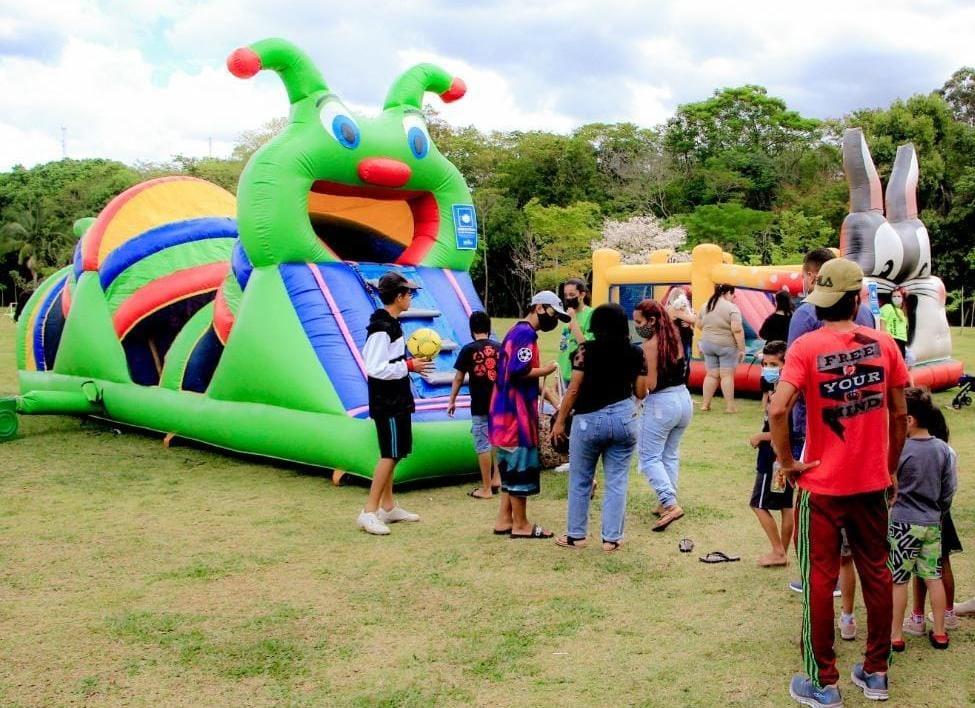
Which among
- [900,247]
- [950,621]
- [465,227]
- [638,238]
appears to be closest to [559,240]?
[638,238]

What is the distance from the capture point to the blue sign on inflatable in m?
7.89

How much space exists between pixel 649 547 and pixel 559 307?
1.43 m

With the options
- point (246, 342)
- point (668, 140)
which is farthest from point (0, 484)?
point (668, 140)

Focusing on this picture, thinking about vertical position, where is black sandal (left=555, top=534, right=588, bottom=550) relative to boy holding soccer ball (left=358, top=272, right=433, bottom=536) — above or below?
below

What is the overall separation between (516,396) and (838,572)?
2.38 m

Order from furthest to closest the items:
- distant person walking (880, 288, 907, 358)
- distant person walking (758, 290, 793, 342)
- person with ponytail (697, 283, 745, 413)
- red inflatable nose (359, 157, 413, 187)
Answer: person with ponytail (697, 283, 745, 413) → distant person walking (880, 288, 907, 358) → distant person walking (758, 290, 793, 342) → red inflatable nose (359, 157, 413, 187)

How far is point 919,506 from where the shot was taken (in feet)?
11.3

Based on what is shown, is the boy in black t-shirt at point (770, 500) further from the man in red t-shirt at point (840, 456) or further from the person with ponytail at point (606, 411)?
the man in red t-shirt at point (840, 456)

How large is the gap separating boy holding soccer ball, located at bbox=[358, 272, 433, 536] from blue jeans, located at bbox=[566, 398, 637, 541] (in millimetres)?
1046

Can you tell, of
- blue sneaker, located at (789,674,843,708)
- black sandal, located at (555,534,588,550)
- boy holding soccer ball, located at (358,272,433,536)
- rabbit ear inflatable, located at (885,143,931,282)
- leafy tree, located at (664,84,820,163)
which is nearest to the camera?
blue sneaker, located at (789,674,843,708)

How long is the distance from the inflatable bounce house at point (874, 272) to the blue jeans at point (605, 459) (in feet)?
19.0

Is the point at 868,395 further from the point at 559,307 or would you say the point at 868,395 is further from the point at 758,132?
the point at 758,132

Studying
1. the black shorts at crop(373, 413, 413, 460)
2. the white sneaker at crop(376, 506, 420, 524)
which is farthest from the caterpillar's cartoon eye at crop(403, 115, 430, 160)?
the white sneaker at crop(376, 506, 420, 524)

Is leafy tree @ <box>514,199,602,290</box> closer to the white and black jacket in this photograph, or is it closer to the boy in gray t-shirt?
the white and black jacket
